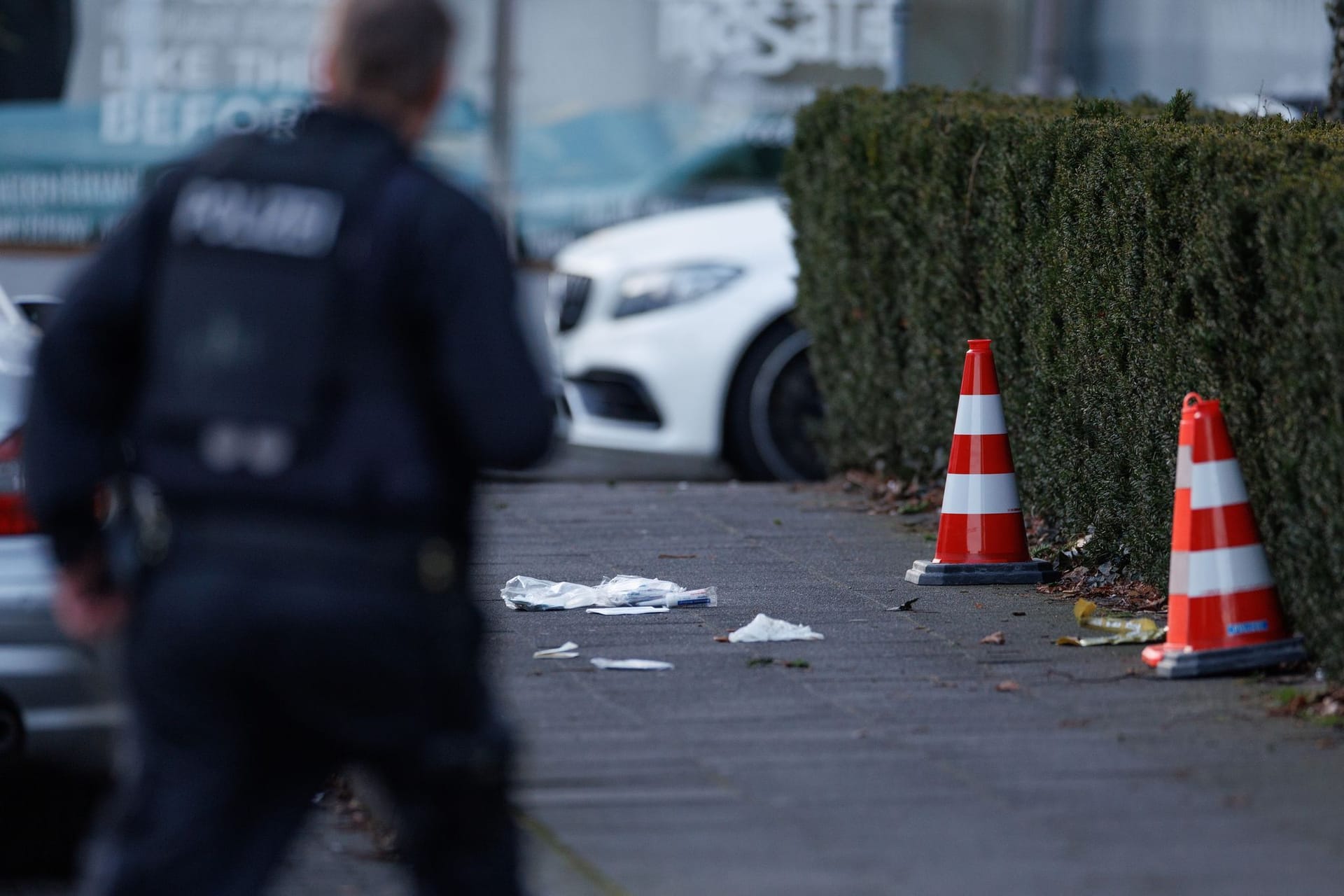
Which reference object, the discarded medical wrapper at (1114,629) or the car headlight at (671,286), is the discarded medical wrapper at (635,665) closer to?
the discarded medical wrapper at (1114,629)

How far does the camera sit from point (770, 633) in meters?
6.42

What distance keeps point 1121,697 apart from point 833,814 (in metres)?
1.39

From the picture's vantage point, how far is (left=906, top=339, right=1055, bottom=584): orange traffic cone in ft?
24.1

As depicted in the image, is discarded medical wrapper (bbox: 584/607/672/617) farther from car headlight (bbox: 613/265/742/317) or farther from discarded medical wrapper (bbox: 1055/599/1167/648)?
car headlight (bbox: 613/265/742/317)

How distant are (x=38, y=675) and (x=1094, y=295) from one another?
3956 mm

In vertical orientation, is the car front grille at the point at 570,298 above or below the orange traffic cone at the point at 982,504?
above

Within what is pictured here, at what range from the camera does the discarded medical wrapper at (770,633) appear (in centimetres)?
640

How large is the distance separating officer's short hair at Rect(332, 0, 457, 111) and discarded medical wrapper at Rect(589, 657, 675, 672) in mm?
3219

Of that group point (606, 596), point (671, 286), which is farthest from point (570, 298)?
point (606, 596)

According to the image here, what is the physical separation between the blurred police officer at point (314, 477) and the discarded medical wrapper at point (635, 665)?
3.06m

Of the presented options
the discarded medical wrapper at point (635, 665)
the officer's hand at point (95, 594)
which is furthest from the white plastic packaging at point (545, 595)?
the officer's hand at point (95, 594)

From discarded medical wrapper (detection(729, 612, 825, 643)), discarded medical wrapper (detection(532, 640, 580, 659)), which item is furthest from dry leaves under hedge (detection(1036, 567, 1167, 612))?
discarded medical wrapper (detection(532, 640, 580, 659))

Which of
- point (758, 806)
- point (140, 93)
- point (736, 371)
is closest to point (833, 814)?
point (758, 806)

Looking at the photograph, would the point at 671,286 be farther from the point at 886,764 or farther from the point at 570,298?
the point at 886,764
